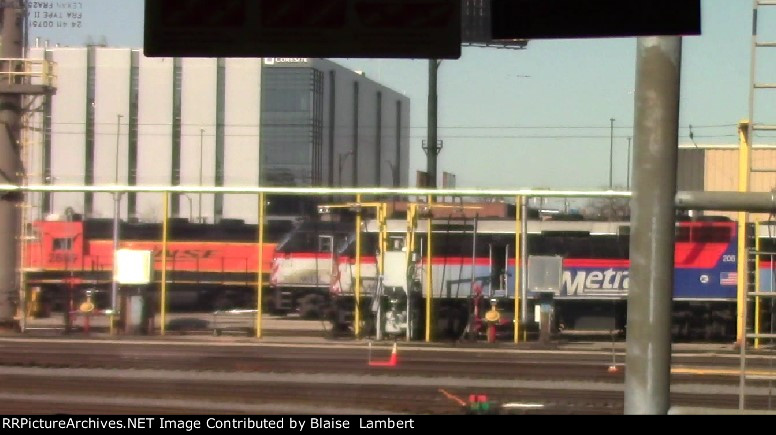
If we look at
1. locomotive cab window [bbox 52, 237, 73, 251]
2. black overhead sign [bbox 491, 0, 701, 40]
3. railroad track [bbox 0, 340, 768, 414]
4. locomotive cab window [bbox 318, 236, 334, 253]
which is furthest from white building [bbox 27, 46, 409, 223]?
black overhead sign [bbox 491, 0, 701, 40]

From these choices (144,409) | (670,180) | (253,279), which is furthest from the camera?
(253,279)

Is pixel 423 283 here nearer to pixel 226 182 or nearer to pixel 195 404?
pixel 226 182

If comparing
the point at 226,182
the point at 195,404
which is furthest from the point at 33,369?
the point at 226,182

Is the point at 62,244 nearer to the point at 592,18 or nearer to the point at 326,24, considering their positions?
the point at 326,24

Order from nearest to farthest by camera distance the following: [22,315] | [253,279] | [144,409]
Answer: [144,409], [22,315], [253,279]

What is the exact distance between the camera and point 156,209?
18141mm

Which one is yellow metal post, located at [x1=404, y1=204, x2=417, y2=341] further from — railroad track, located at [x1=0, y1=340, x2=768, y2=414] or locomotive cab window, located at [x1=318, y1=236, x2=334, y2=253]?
locomotive cab window, located at [x1=318, y1=236, x2=334, y2=253]

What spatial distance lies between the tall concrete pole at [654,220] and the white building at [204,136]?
9409mm

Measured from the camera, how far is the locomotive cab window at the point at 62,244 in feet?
74.8

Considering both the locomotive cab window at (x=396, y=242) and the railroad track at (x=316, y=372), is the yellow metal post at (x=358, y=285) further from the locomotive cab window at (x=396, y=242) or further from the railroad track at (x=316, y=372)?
the locomotive cab window at (x=396, y=242)

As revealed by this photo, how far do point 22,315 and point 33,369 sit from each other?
5652mm

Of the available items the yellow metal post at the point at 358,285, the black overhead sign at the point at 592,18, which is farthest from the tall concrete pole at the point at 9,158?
the black overhead sign at the point at 592,18

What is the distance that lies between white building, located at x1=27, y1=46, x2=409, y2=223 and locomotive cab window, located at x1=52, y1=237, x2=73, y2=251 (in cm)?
437
